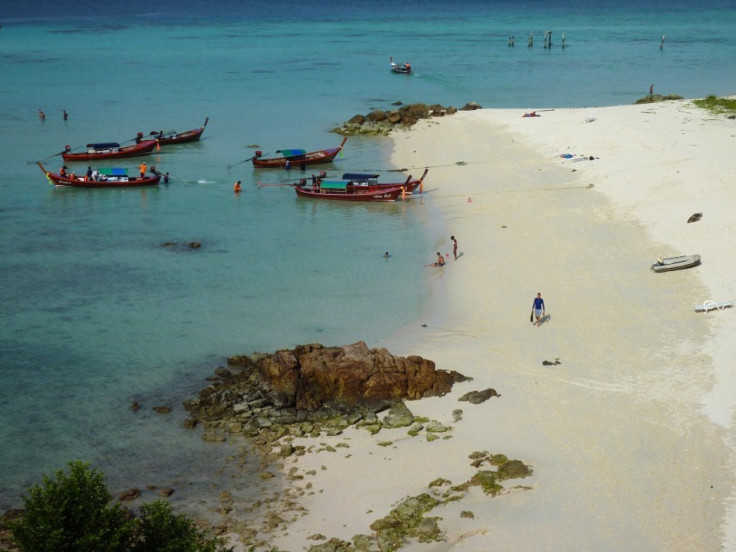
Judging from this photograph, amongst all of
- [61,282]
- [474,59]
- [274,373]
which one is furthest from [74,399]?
[474,59]

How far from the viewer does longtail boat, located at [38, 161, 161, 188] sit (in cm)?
5000

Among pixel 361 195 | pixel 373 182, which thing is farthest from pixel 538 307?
pixel 373 182

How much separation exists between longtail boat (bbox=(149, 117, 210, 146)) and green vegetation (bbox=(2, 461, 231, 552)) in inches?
1920

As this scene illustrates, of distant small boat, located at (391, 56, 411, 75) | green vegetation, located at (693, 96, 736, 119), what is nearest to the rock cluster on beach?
green vegetation, located at (693, 96, 736, 119)

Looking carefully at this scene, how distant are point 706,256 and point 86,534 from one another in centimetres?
2617

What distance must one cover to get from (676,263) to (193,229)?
2310cm

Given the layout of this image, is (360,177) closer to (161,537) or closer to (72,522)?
(161,537)

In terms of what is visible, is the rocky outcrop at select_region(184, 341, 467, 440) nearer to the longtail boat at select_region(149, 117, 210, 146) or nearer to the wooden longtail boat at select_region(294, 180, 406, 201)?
the wooden longtail boat at select_region(294, 180, 406, 201)

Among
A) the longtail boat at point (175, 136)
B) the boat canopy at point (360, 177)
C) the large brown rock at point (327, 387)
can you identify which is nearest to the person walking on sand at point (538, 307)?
the large brown rock at point (327, 387)

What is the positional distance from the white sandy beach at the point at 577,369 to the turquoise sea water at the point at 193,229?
3.25m

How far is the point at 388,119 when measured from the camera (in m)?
65.6

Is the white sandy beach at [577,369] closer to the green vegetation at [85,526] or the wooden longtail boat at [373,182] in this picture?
the wooden longtail boat at [373,182]

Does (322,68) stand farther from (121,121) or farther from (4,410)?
(4,410)

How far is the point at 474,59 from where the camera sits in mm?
106000
